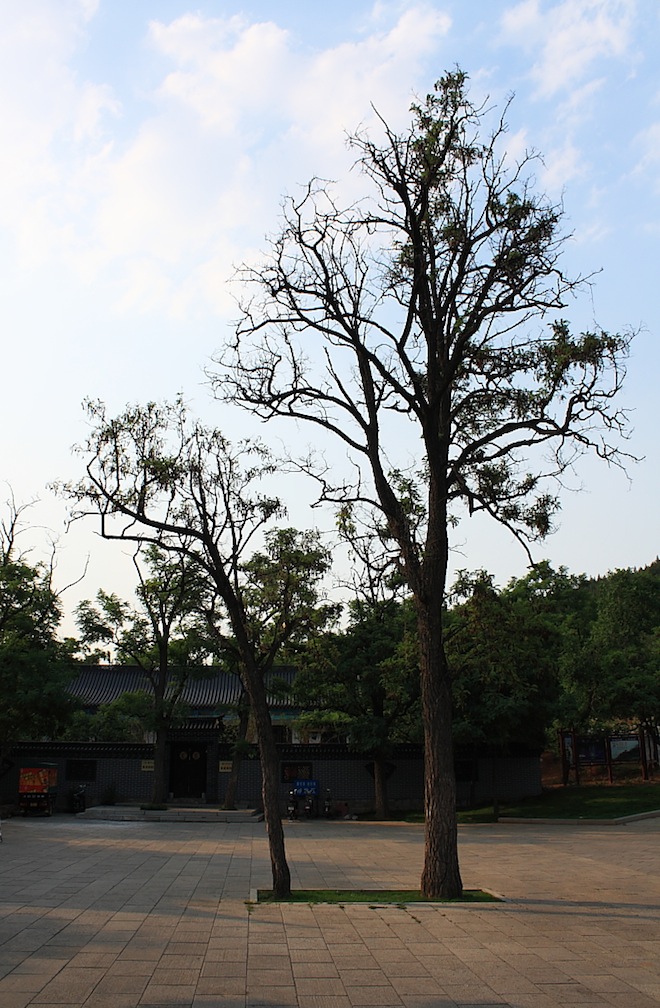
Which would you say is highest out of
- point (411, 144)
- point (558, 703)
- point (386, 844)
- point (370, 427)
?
point (411, 144)

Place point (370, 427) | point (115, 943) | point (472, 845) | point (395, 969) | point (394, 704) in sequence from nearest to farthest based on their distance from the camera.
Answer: point (395, 969) < point (115, 943) < point (370, 427) < point (472, 845) < point (394, 704)

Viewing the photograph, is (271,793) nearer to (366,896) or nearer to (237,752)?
(366,896)

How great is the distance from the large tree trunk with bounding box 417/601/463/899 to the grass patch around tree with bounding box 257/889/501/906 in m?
0.21

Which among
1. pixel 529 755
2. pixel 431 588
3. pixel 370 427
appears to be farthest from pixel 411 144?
pixel 529 755

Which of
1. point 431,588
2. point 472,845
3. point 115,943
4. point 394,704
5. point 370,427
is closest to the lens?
point 115,943

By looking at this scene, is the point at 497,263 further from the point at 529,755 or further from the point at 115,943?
the point at 529,755

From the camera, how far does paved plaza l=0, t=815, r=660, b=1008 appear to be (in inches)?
243

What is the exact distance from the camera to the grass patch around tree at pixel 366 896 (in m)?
10.3

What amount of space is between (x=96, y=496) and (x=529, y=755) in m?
20.6

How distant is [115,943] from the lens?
25.4 feet

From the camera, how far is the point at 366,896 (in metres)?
10.9

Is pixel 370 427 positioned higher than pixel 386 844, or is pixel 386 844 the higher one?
pixel 370 427

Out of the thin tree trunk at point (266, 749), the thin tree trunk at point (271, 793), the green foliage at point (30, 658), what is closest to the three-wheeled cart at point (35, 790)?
the green foliage at point (30, 658)

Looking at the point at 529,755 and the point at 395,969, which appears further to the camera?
the point at 529,755
